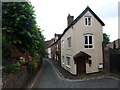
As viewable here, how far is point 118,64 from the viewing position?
15031 millimetres

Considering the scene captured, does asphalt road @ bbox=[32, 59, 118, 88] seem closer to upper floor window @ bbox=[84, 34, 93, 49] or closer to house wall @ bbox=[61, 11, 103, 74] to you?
house wall @ bbox=[61, 11, 103, 74]

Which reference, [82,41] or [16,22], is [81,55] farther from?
[16,22]

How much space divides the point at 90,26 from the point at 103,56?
16.6 ft

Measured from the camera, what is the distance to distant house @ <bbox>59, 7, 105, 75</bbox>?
16.0 meters

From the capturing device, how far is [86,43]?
653 inches

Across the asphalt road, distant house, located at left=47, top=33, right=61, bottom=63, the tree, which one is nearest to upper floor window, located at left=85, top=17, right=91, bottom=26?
the asphalt road

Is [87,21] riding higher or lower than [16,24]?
higher

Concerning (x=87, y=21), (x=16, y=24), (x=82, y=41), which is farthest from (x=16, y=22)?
(x=87, y=21)

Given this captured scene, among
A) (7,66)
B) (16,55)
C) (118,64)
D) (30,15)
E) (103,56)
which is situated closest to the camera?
(7,66)

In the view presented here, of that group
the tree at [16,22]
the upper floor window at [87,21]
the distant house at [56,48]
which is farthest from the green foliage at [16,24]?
the distant house at [56,48]

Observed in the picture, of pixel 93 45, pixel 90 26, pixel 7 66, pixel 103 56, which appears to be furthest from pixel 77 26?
pixel 7 66

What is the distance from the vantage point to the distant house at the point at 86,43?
1602cm

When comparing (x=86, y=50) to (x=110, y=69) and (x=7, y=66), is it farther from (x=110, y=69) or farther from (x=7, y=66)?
(x=7, y=66)

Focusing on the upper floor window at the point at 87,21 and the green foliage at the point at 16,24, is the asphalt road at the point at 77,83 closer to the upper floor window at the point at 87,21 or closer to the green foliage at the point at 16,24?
the green foliage at the point at 16,24
